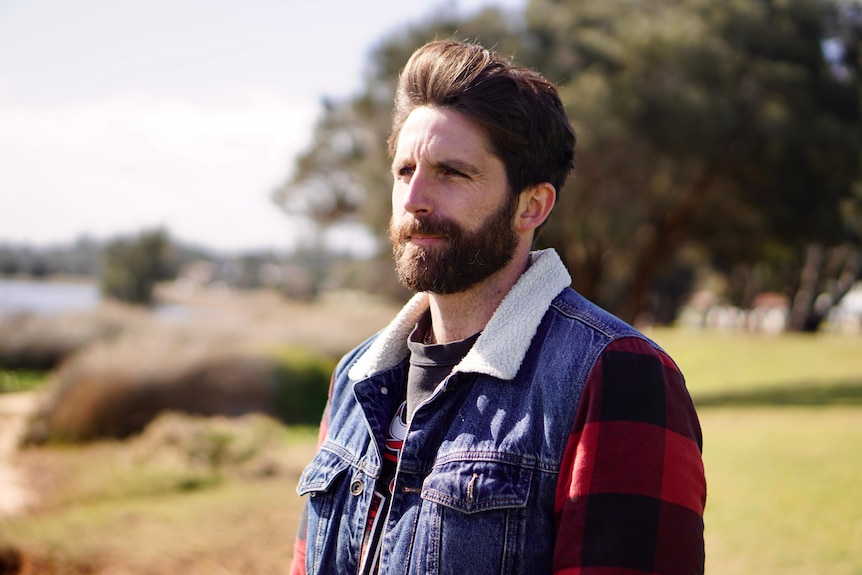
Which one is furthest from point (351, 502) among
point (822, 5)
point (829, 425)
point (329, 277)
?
point (329, 277)

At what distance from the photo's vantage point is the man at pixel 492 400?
1707mm

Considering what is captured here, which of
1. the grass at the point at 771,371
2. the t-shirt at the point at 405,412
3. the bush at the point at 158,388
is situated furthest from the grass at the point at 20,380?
the t-shirt at the point at 405,412

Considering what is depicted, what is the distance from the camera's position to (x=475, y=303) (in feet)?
7.16

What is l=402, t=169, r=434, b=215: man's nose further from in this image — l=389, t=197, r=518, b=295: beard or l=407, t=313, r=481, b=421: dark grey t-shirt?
l=407, t=313, r=481, b=421: dark grey t-shirt

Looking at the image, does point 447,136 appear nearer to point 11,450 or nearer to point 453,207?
point 453,207

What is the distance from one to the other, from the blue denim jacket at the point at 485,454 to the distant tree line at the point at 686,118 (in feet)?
45.5

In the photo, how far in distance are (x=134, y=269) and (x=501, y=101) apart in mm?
29762

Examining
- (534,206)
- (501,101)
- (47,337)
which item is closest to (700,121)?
(534,206)

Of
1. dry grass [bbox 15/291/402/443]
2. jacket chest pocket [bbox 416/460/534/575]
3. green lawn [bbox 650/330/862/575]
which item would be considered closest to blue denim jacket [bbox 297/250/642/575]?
jacket chest pocket [bbox 416/460/534/575]

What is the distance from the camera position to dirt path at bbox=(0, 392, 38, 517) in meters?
8.02

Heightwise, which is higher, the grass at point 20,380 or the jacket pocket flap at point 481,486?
the jacket pocket flap at point 481,486

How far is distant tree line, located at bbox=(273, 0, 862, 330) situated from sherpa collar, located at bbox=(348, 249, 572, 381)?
13.7m

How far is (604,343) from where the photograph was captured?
1.83 m

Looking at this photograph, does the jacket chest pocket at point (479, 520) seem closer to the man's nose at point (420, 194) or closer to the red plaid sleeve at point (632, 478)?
the red plaid sleeve at point (632, 478)
